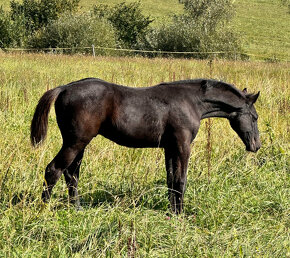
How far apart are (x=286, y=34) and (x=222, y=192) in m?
47.7

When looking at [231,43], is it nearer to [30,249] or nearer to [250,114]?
[250,114]

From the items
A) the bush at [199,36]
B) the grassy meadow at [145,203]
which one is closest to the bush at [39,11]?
the bush at [199,36]

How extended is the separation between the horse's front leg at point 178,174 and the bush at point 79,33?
28105 millimetres

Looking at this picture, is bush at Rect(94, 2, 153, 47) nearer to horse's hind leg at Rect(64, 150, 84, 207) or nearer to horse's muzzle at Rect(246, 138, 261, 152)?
horse's muzzle at Rect(246, 138, 261, 152)

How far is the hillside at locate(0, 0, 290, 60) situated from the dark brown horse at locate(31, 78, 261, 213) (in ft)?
114

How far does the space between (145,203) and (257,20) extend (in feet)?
178

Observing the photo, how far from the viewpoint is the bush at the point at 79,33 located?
31953 mm

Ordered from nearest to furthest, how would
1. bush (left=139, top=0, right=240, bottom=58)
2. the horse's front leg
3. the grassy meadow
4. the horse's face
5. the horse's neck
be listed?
the grassy meadow, the horse's front leg, the horse's neck, the horse's face, bush (left=139, top=0, right=240, bottom=58)

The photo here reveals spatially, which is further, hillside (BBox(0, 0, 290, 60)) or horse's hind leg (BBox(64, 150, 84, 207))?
hillside (BBox(0, 0, 290, 60))

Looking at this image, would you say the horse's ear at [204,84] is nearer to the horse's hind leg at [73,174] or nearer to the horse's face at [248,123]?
the horse's face at [248,123]

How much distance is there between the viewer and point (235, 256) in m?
3.04

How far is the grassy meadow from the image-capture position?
3.09 metres

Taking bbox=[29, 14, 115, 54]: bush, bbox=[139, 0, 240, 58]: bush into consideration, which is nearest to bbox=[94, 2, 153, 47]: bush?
bbox=[139, 0, 240, 58]: bush

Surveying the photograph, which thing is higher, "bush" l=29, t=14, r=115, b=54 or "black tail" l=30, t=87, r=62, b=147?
"black tail" l=30, t=87, r=62, b=147
